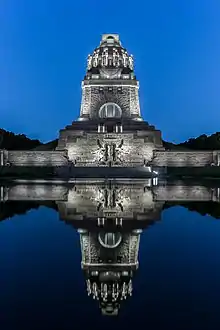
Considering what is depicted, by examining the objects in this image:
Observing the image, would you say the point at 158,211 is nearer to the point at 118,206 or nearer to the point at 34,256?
the point at 118,206

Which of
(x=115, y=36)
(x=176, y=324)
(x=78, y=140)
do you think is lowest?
Answer: (x=176, y=324)

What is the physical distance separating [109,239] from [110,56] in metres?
59.6

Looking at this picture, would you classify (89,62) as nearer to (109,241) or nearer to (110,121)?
(110,121)

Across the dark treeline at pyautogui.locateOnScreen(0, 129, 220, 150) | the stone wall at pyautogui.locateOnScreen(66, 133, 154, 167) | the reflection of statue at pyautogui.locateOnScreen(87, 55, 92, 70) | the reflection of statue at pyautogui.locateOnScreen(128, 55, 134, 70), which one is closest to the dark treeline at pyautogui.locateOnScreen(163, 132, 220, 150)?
the dark treeline at pyautogui.locateOnScreen(0, 129, 220, 150)

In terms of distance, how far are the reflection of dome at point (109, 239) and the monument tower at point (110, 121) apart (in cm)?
4882

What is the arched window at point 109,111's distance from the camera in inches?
2621

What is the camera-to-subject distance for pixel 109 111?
66750mm

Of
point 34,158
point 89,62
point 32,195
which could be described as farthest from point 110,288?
point 89,62

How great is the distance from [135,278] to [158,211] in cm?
830

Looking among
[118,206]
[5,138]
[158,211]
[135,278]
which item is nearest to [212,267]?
[135,278]

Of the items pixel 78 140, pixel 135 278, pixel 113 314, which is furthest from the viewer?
pixel 78 140

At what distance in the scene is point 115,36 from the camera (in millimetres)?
69938

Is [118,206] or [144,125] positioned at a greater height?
[144,125]

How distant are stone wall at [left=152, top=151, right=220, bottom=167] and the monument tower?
125cm
